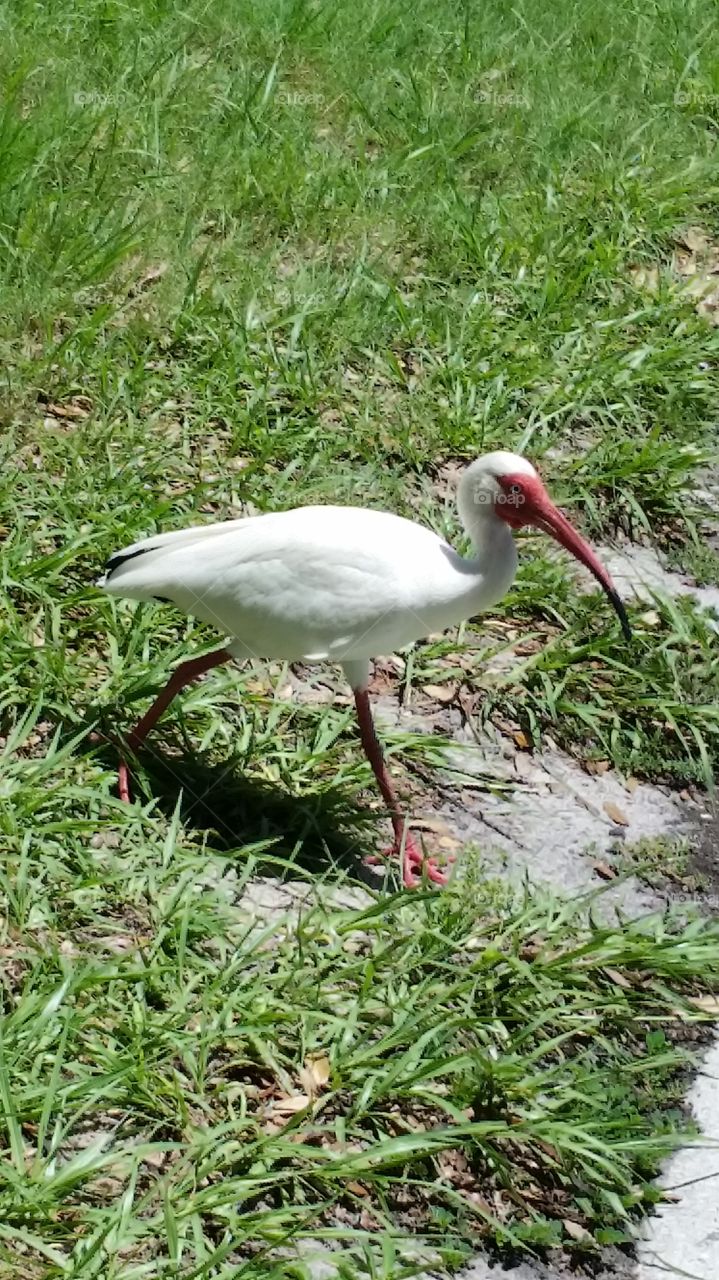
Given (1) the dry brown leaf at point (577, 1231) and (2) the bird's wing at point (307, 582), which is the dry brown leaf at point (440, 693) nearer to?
(2) the bird's wing at point (307, 582)

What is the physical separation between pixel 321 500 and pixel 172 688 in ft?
4.74

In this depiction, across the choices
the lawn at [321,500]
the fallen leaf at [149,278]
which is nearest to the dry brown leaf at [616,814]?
the lawn at [321,500]

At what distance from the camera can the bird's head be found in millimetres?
4215

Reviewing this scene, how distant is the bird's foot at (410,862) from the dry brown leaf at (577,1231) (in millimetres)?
1015

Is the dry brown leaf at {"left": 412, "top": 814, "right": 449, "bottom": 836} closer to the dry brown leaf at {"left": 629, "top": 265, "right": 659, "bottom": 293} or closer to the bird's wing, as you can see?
the bird's wing

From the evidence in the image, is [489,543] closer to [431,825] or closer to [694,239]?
[431,825]

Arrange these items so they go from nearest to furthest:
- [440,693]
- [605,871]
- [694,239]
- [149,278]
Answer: [605,871] < [440,693] < [149,278] < [694,239]

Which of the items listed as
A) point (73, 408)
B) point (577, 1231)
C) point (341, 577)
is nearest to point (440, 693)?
point (341, 577)

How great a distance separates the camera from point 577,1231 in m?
3.48

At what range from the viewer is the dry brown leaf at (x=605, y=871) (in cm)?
456

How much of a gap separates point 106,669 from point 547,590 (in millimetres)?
1650

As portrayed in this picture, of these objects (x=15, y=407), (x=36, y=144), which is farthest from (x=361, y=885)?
(x=36, y=144)

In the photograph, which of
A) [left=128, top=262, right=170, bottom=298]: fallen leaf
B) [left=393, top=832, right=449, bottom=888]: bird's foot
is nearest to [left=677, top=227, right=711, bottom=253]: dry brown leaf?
[left=128, top=262, right=170, bottom=298]: fallen leaf

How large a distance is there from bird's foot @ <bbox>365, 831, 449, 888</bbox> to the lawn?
9 cm
